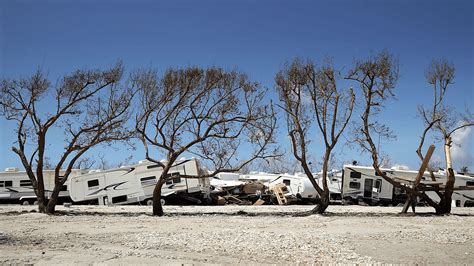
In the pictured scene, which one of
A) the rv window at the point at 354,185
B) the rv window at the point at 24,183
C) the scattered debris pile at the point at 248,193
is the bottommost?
the scattered debris pile at the point at 248,193

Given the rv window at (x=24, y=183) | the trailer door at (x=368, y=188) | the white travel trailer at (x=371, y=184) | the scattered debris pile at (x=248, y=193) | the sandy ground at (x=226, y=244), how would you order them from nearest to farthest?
1. the sandy ground at (x=226, y=244)
2. the rv window at (x=24, y=183)
3. the white travel trailer at (x=371, y=184)
4. the trailer door at (x=368, y=188)
5. the scattered debris pile at (x=248, y=193)

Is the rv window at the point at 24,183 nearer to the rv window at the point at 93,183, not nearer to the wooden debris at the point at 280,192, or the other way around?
the rv window at the point at 93,183

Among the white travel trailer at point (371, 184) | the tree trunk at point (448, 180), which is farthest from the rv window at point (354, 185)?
the tree trunk at point (448, 180)

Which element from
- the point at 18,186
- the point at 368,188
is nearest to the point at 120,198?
the point at 18,186

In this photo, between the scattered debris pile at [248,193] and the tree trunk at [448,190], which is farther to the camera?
the scattered debris pile at [248,193]

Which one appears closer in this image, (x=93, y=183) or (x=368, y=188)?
(x=93, y=183)

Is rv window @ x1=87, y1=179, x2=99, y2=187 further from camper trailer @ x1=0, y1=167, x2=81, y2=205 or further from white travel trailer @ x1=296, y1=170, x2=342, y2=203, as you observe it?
white travel trailer @ x1=296, y1=170, x2=342, y2=203

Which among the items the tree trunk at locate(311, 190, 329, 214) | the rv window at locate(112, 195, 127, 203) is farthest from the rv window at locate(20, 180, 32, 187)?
the tree trunk at locate(311, 190, 329, 214)

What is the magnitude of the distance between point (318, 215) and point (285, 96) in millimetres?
5804

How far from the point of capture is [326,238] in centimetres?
1336

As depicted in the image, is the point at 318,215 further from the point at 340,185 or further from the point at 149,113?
the point at 340,185

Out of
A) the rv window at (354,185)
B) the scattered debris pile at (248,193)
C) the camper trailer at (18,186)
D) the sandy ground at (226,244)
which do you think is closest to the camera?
the sandy ground at (226,244)

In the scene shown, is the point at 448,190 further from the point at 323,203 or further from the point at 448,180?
the point at 323,203

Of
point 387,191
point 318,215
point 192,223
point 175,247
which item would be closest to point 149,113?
point 192,223
